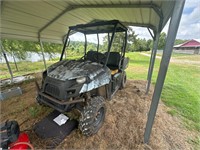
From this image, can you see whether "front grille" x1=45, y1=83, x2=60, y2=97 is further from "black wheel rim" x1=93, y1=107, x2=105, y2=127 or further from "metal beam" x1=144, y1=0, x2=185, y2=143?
"metal beam" x1=144, y1=0, x2=185, y2=143

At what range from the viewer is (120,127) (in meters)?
2.32

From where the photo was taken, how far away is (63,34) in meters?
6.95

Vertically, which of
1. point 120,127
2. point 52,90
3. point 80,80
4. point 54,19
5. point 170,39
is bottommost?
point 120,127

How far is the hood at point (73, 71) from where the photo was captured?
1.93 m

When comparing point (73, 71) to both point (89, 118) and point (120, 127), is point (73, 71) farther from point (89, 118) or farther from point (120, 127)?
point (120, 127)

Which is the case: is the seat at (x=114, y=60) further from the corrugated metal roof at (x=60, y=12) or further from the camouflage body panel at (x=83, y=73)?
the corrugated metal roof at (x=60, y=12)

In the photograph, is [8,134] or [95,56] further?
[95,56]

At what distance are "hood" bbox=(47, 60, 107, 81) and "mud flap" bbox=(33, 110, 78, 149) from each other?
90 centimetres

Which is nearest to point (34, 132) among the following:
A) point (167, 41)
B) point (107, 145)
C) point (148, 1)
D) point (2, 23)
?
point (107, 145)

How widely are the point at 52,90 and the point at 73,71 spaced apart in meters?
0.49

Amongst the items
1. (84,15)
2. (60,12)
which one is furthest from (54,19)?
(84,15)

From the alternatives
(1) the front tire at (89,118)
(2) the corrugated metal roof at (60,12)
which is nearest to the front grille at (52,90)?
(1) the front tire at (89,118)

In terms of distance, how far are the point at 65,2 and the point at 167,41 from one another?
3.71 meters

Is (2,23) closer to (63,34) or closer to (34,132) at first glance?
(63,34)
